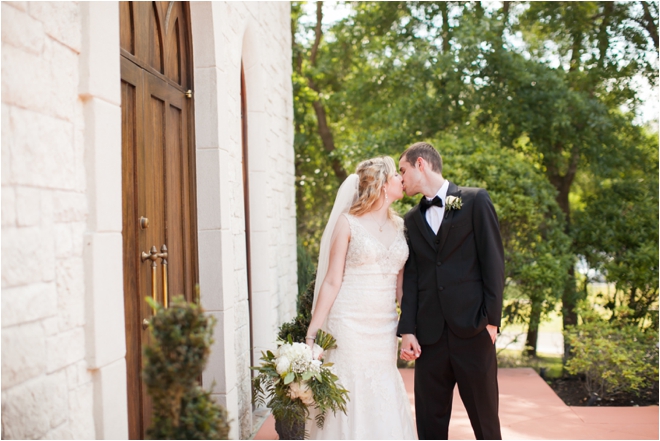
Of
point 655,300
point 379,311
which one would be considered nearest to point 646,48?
point 655,300

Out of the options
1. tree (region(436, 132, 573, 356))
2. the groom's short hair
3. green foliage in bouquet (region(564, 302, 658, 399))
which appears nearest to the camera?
the groom's short hair

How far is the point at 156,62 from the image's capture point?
11.7 ft

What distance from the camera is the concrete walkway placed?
490 cm

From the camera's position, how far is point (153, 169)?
133 inches

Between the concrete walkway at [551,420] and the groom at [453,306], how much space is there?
4.30ft

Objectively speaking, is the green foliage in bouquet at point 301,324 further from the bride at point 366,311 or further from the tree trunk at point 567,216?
the tree trunk at point 567,216

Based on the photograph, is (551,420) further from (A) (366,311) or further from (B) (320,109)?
(B) (320,109)

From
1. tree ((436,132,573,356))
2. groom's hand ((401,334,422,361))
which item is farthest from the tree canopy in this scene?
groom's hand ((401,334,422,361))

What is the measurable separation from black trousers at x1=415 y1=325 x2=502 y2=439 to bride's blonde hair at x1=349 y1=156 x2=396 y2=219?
2.93ft

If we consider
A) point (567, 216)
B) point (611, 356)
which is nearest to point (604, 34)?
point (567, 216)

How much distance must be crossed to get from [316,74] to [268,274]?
7.43 m

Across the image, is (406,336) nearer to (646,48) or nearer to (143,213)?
(143,213)

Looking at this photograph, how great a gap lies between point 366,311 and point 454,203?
2.74 feet

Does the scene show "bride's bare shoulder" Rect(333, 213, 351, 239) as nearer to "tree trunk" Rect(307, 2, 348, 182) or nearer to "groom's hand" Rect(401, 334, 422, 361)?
"groom's hand" Rect(401, 334, 422, 361)
